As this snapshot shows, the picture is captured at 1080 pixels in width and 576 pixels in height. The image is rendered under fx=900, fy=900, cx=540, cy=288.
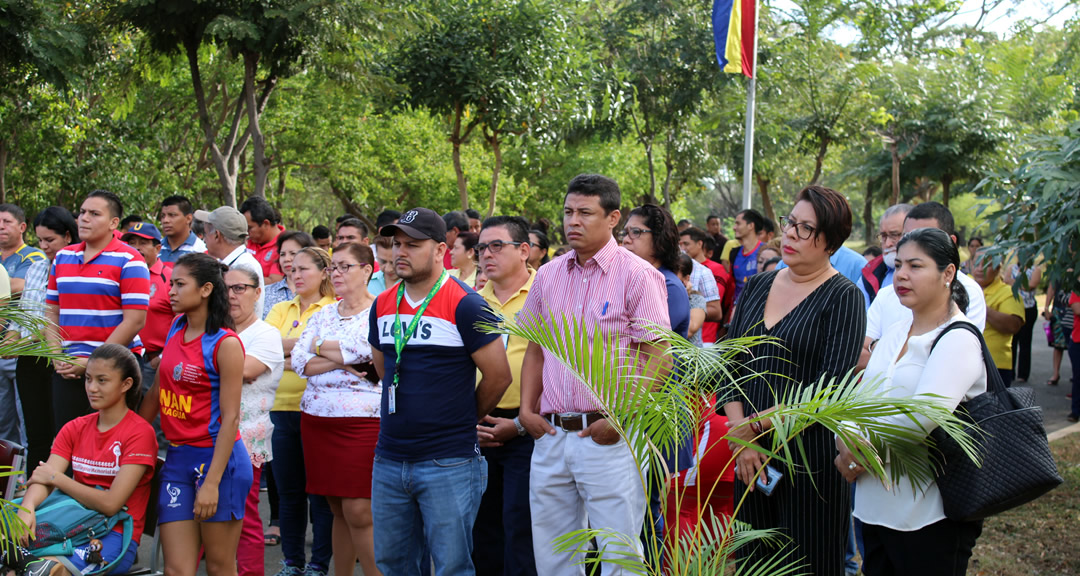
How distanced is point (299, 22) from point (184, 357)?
701 cm

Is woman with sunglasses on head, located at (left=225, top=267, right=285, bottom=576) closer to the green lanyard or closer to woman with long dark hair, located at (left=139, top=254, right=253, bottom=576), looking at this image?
woman with long dark hair, located at (left=139, top=254, right=253, bottom=576)

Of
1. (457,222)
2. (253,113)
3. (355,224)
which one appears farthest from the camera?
(253,113)

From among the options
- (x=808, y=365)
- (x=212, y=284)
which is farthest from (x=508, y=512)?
(x=212, y=284)

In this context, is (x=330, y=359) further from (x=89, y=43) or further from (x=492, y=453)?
(x=89, y=43)

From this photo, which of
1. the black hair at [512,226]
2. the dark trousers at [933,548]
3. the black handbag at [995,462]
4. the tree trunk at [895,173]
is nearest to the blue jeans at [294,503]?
the black hair at [512,226]

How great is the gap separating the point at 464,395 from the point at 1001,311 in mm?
5536

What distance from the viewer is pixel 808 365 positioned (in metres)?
3.57

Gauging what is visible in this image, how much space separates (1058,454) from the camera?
7832 millimetres

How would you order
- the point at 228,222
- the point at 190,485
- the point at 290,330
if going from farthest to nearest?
the point at 228,222 → the point at 290,330 → the point at 190,485

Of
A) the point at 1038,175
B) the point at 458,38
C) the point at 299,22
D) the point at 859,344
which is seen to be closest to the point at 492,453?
the point at 859,344

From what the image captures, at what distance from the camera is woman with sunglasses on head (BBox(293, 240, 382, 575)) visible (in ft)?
15.8

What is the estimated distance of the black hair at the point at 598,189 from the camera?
402 cm

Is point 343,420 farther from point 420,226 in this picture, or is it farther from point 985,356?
point 985,356

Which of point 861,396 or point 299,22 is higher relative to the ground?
point 299,22
